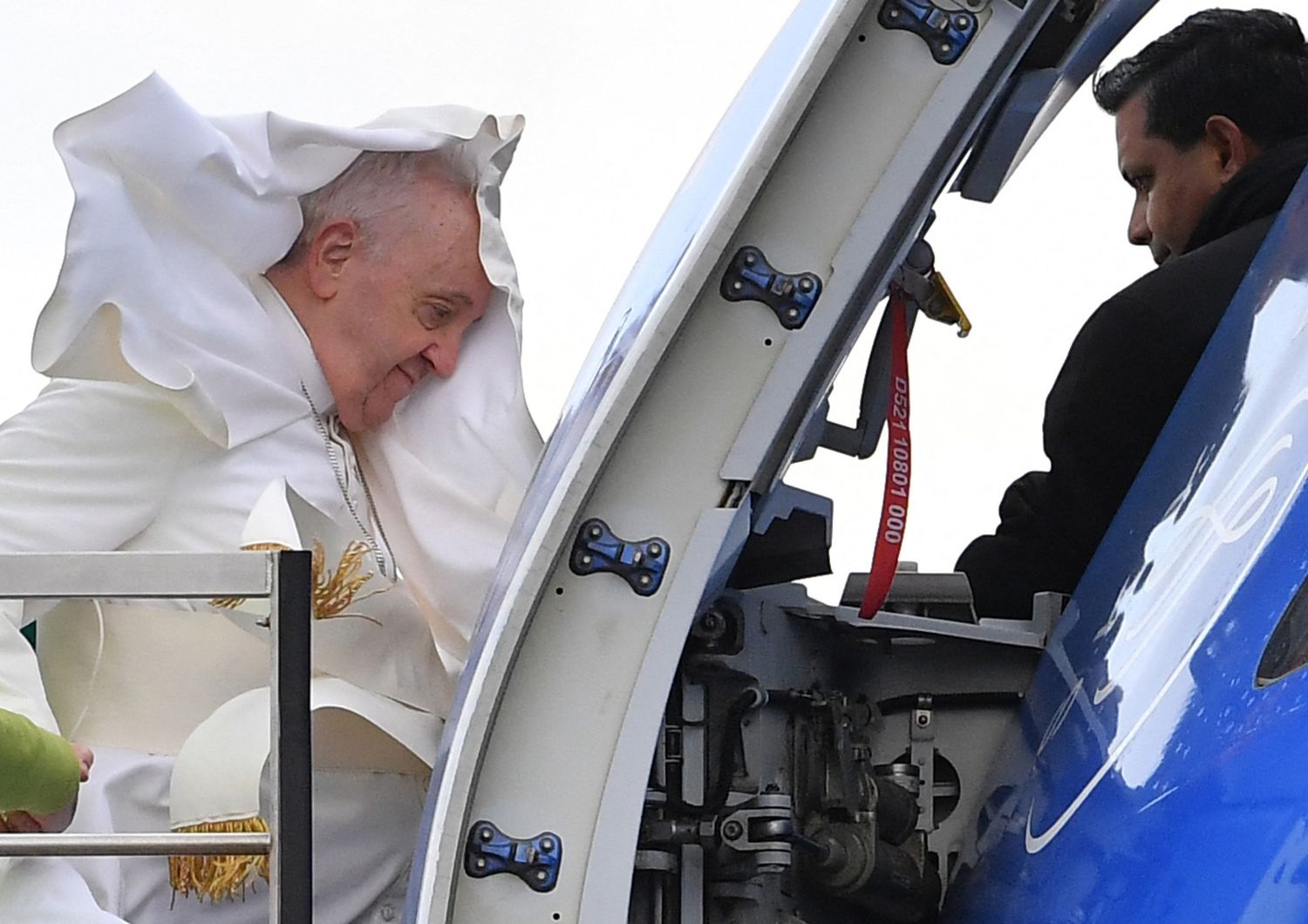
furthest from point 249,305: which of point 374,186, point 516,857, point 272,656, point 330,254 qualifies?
point 516,857

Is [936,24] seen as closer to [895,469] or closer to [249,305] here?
[895,469]

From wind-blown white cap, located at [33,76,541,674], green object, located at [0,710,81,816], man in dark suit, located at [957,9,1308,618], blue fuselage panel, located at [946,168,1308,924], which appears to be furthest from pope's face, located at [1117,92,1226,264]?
green object, located at [0,710,81,816]

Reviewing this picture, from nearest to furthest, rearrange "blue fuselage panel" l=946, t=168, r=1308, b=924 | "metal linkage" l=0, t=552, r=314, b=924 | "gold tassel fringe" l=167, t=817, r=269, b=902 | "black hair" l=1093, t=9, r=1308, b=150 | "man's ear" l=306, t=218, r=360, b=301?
"blue fuselage panel" l=946, t=168, r=1308, b=924
"metal linkage" l=0, t=552, r=314, b=924
"gold tassel fringe" l=167, t=817, r=269, b=902
"black hair" l=1093, t=9, r=1308, b=150
"man's ear" l=306, t=218, r=360, b=301

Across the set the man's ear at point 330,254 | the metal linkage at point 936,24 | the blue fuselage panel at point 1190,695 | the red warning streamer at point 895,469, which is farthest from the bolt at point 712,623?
the man's ear at point 330,254

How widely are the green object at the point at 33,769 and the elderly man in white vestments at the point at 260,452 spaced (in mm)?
413

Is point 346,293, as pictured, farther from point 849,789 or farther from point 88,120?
point 849,789

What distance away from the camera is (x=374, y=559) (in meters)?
2.40

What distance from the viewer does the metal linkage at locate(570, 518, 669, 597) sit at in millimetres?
1515

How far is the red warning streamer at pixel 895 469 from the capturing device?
1691mm

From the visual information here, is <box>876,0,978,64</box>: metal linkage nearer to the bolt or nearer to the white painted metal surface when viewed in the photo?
the white painted metal surface

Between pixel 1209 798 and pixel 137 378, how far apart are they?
1.71m

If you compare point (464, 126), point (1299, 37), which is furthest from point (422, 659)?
point (1299, 37)

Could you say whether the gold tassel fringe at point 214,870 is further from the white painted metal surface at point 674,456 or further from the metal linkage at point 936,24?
the metal linkage at point 936,24

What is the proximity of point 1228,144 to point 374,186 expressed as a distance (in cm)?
122
